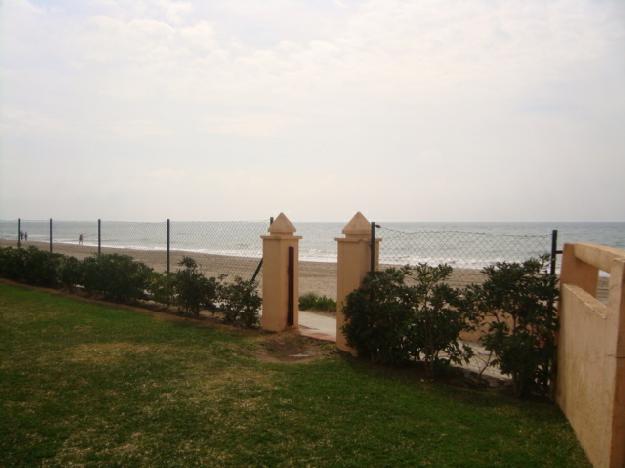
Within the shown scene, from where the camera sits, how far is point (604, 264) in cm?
379

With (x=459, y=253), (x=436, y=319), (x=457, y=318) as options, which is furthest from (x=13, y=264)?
(x=459, y=253)

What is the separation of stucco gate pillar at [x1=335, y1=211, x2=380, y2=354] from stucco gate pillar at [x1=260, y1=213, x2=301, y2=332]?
1.52 metres

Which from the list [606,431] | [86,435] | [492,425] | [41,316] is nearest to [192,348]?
[86,435]

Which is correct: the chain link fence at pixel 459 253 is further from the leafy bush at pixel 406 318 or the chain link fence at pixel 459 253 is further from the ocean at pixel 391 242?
the leafy bush at pixel 406 318

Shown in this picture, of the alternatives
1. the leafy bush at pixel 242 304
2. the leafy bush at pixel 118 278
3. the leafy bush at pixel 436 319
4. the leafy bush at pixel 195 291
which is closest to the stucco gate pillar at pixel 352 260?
the leafy bush at pixel 436 319

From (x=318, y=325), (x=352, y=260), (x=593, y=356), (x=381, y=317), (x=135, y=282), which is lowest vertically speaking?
(x=318, y=325)

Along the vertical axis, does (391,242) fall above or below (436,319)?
below

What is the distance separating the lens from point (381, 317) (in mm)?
6293

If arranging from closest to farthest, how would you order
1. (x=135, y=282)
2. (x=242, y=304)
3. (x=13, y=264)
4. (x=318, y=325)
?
(x=242, y=304) → (x=318, y=325) → (x=135, y=282) → (x=13, y=264)

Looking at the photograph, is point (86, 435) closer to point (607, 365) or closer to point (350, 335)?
point (350, 335)

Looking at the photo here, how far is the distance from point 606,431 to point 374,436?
1.75 m

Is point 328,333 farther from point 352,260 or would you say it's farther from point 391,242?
point 391,242

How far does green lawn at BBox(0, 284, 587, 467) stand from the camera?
367 centimetres

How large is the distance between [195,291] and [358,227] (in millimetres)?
4062
